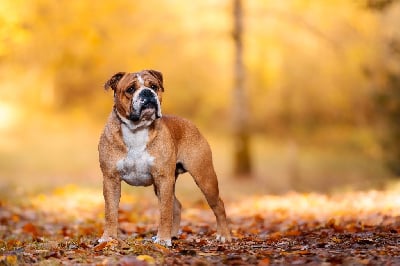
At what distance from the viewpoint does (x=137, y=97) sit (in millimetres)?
6328

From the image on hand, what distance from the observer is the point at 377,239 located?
6750mm

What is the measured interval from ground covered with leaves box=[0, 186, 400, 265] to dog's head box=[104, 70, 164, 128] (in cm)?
111

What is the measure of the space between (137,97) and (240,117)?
41.6ft

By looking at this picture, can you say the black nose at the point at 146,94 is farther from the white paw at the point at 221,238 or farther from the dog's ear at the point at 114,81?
the white paw at the point at 221,238

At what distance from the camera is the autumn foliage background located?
48.0ft

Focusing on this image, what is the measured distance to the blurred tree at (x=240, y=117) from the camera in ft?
60.5

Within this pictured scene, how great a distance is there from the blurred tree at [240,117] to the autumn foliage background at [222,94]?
1.16 ft

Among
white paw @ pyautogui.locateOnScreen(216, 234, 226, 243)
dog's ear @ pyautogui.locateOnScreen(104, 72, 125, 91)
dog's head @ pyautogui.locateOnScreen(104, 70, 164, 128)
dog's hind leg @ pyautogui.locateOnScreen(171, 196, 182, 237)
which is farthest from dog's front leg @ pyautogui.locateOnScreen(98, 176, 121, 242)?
white paw @ pyautogui.locateOnScreen(216, 234, 226, 243)

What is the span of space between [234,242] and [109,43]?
11536 millimetres

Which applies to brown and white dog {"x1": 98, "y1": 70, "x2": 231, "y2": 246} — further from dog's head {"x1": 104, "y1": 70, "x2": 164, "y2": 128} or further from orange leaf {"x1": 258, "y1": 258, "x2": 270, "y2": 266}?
orange leaf {"x1": 258, "y1": 258, "x2": 270, "y2": 266}

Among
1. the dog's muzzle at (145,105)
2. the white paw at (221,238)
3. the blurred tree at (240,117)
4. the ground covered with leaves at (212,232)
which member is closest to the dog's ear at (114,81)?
the dog's muzzle at (145,105)

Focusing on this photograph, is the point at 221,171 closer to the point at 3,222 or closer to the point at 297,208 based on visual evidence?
the point at 297,208

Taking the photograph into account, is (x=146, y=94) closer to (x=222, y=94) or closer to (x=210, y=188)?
(x=210, y=188)

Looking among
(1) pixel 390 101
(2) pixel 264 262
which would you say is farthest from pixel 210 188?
(1) pixel 390 101
